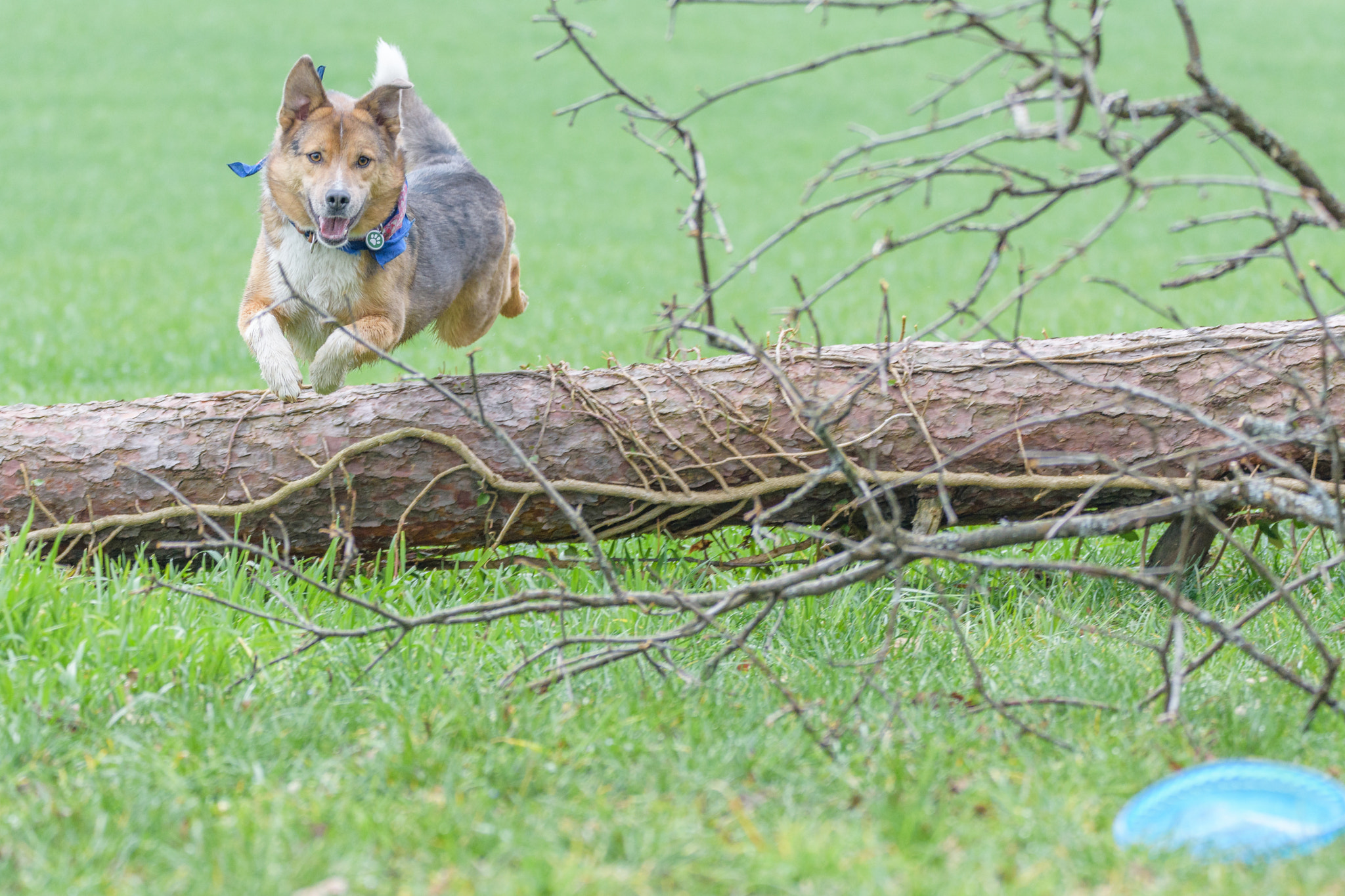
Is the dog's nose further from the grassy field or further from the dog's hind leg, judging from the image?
the dog's hind leg

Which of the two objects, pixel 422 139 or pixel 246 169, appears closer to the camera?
pixel 246 169

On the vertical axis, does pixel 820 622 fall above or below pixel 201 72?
below

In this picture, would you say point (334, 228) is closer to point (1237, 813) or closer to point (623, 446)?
point (623, 446)

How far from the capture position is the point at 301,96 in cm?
477

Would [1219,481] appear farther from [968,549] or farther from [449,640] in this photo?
[449,640]

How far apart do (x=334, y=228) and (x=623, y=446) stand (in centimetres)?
149

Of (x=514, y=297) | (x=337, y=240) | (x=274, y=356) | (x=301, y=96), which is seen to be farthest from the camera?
(x=514, y=297)

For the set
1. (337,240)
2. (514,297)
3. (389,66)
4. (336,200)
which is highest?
(389,66)

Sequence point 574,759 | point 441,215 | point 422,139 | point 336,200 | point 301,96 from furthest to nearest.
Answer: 1. point 422,139
2. point 441,215
3. point 301,96
4. point 336,200
5. point 574,759

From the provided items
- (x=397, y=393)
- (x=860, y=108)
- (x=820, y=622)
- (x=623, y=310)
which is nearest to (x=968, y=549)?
(x=820, y=622)

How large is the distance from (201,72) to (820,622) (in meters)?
26.1

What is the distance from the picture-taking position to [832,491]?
4.16 metres

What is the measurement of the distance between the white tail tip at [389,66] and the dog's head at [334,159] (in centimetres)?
28

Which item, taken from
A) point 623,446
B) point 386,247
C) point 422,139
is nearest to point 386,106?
point 386,247
